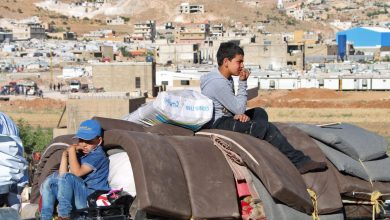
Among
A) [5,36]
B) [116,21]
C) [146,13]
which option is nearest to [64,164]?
[5,36]

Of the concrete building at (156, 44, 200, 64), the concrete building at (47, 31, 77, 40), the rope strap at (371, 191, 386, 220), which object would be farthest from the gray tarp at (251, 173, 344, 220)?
the concrete building at (47, 31, 77, 40)

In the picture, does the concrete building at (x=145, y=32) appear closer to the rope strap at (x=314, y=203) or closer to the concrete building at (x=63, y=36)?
the concrete building at (x=63, y=36)

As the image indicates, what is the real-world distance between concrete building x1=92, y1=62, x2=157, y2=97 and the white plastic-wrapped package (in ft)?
88.3

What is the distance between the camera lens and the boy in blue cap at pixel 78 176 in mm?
5258

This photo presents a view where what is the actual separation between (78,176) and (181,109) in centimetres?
85

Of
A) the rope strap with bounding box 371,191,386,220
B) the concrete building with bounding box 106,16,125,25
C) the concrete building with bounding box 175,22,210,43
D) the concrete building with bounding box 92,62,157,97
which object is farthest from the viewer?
the concrete building with bounding box 106,16,125,25

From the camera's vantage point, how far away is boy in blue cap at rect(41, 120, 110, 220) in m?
5.26

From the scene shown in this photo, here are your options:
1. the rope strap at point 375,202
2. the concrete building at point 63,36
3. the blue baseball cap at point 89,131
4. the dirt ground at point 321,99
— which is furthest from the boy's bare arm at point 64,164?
the concrete building at point 63,36

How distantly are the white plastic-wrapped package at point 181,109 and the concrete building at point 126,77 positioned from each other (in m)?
26.9

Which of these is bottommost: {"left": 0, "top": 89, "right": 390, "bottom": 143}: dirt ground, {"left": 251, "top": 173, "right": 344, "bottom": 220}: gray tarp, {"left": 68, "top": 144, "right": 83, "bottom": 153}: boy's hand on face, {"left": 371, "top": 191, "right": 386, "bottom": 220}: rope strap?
{"left": 0, "top": 89, "right": 390, "bottom": 143}: dirt ground

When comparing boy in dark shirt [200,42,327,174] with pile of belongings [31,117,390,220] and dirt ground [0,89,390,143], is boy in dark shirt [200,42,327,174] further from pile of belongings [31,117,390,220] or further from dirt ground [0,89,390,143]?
dirt ground [0,89,390,143]

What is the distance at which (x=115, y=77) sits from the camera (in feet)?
111

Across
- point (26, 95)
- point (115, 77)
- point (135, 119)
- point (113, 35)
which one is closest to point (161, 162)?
point (135, 119)

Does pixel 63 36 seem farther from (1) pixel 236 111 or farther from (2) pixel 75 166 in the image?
(2) pixel 75 166
